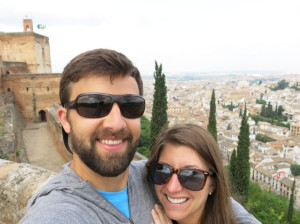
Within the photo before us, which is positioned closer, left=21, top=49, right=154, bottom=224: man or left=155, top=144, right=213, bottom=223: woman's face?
left=21, top=49, right=154, bottom=224: man

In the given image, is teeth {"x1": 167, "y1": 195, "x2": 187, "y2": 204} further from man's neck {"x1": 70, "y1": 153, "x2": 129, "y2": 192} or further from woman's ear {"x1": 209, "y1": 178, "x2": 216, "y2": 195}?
man's neck {"x1": 70, "y1": 153, "x2": 129, "y2": 192}

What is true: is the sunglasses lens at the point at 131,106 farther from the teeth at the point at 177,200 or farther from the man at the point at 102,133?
the teeth at the point at 177,200

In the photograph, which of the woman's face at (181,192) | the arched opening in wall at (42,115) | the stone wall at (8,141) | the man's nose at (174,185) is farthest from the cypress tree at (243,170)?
the man's nose at (174,185)

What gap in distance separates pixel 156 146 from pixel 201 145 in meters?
0.32

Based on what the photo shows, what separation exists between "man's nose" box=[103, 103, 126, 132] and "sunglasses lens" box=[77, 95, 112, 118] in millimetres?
24

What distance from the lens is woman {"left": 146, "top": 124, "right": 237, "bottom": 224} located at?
4.96 feet

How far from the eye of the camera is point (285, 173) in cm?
3594

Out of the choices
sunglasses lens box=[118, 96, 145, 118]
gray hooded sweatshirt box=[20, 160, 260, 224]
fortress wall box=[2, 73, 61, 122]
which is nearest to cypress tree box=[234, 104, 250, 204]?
fortress wall box=[2, 73, 61, 122]

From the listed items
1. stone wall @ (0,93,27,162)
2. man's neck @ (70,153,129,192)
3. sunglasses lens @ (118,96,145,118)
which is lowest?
stone wall @ (0,93,27,162)

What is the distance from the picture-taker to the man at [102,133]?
121cm

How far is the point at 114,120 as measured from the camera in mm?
1316

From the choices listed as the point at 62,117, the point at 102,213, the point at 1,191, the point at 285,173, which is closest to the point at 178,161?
the point at 102,213

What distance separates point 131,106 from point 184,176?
543 millimetres

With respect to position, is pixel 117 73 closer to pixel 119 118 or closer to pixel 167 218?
pixel 119 118
